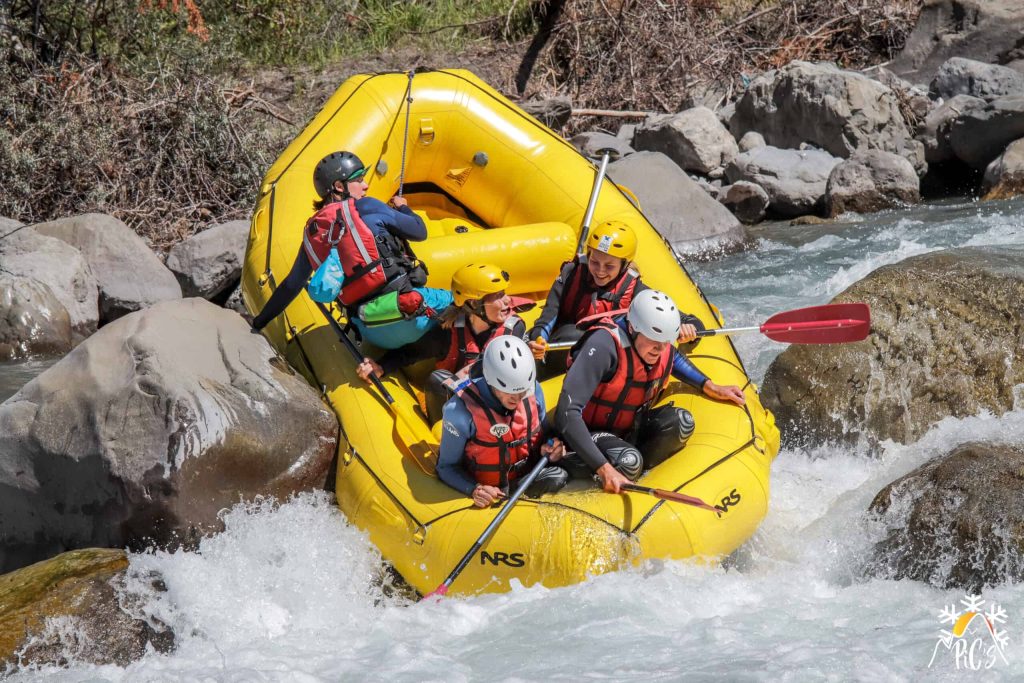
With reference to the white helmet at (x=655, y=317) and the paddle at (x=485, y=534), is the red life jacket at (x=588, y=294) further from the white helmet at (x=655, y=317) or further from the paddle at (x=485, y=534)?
the paddle at (x=485, y=534)

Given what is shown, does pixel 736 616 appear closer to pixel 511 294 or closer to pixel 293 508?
pixel 293 508

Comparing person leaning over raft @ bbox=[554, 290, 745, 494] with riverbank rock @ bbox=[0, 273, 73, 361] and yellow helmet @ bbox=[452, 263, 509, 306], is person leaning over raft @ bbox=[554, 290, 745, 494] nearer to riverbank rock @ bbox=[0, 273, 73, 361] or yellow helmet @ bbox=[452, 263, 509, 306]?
yellow helmet @ bbox=[452, 263, 509, 306]

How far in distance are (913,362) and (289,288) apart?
2.90m

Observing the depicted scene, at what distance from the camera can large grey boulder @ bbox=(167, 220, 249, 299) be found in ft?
26.7

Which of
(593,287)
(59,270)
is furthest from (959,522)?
(59,270)

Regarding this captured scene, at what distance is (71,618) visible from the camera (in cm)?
400

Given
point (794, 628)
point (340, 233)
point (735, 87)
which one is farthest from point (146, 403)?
point (735, 87)

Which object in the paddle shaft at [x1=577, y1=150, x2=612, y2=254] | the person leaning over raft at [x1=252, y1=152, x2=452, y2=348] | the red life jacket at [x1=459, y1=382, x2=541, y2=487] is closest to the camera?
the red life jacket at [x1=459, y1=382, x2=541, y2=487]

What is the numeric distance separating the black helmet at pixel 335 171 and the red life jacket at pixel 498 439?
1273 millimetres

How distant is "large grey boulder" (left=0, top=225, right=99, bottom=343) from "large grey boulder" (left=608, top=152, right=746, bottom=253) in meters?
3.94

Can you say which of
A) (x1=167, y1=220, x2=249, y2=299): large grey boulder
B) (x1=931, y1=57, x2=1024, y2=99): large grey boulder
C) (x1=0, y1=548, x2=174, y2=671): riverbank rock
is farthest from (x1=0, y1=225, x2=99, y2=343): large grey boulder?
(x1=931, y1=57, x2=1024, y2=99): large grey boulder

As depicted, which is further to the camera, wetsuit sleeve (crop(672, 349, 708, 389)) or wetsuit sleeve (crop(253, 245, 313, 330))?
wetsuit sleeve (crop(253, 245, 313, 330))

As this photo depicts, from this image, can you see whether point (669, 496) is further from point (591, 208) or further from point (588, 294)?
point (591, 208)

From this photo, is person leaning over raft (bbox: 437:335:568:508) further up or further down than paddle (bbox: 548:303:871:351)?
further down
